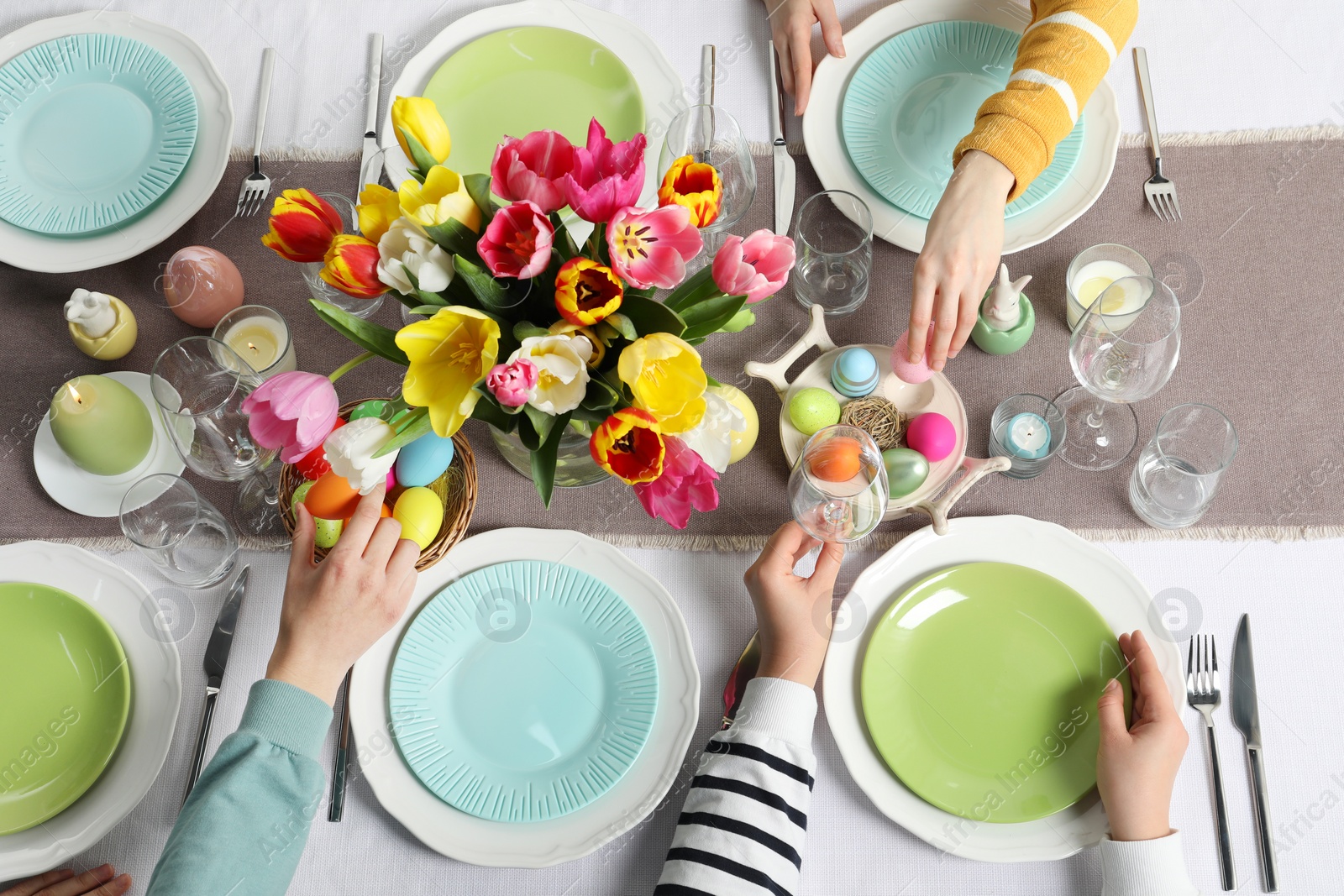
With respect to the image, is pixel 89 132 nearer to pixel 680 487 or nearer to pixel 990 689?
pixel 680 487

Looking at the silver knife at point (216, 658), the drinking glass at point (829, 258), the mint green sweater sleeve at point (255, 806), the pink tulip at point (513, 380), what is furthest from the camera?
the drinking glass at point (829, 258)

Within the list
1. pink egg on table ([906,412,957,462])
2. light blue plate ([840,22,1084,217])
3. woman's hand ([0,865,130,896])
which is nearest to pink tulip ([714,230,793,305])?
pink egg on table ([906,412,957,462])

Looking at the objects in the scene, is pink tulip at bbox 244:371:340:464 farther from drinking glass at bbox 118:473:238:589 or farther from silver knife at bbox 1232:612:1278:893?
silver knife at bbox 1232:612:1278:893

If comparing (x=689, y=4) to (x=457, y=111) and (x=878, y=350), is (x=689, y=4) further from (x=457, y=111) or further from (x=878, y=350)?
(x=878, y=350)

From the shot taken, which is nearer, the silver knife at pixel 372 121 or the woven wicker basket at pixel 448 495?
the woven wicker basket at pixel 448 495

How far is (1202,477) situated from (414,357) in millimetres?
736

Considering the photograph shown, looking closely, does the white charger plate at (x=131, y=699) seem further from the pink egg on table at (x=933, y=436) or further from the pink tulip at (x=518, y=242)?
the pink egg on table at (x=933, y=436)

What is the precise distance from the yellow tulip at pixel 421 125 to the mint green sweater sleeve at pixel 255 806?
462 millimetres

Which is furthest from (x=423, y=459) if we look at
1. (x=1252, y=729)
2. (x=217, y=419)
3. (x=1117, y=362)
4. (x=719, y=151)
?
(x=1252, y=729)

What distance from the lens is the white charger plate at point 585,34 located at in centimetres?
91

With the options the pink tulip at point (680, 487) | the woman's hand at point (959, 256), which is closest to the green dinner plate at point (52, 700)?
the pink tulip at point (680, 487)

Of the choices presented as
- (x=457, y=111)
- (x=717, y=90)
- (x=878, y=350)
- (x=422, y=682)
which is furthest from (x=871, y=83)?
(x=422, y=682)

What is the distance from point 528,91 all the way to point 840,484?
22.9 inches

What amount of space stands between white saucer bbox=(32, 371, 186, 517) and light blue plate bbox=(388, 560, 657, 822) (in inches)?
12.8
